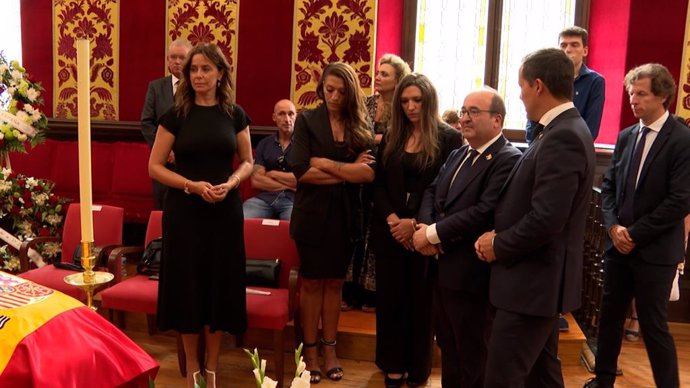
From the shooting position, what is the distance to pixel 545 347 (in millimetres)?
2457

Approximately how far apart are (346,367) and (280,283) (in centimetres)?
59

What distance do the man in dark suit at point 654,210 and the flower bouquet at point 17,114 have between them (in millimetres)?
3829

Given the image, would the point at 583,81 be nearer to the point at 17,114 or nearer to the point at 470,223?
the point at 470,223

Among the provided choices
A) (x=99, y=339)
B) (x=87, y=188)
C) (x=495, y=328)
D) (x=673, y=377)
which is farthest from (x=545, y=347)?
(x=87, y=188)

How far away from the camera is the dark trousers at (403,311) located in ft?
10.2

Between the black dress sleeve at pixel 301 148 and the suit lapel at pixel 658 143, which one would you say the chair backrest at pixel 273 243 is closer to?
the black dress sleeve at pixel 301 148

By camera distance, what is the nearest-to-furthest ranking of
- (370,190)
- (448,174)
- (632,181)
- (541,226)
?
1. (541,226)
2. (448,174)
3. (632,181)
4. (370,190)

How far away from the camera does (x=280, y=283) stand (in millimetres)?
3527

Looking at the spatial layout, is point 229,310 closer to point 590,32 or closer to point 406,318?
point 406,318

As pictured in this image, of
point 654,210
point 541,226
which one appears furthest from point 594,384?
point 541,226

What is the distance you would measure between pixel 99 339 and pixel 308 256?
134cm

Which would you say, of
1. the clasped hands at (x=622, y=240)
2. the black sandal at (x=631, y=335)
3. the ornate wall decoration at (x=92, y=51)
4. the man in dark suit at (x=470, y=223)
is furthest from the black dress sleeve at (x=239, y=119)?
the black sandal at (x=631, y=335)

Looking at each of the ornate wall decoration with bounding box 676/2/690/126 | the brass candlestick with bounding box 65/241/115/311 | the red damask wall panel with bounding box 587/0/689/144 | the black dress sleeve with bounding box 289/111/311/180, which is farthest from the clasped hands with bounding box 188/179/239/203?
the ornate wall decoration with bounding box 676/2/690/126

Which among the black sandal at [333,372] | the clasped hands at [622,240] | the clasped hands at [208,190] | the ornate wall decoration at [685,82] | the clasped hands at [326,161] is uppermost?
the ornate wall decoration at [685,82]
